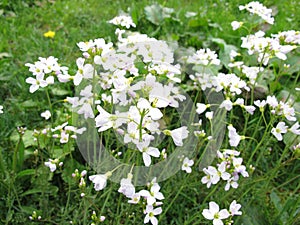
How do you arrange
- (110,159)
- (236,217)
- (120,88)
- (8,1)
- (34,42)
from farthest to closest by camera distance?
(8,1), (34,42), (236,217), (110,159), (120,88)

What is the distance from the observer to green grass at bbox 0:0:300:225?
1.91m

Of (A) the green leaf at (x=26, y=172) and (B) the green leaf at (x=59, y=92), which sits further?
(B) the green leaf at (x=59, y=92)

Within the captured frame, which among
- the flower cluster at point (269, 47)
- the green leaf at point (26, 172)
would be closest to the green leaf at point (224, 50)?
the flower cluster at point (269, 47)

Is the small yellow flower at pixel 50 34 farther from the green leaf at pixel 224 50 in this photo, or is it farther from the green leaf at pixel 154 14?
the green leaf at pixel 224 50

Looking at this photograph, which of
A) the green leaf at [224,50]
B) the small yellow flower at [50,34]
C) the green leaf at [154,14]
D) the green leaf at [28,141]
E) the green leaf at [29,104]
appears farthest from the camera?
the green leaf at [154,14]

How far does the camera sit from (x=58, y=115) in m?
2.32

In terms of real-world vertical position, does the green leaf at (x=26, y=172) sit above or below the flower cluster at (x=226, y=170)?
below

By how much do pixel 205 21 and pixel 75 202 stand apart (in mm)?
1881

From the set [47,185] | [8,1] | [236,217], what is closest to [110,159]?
[47,185]

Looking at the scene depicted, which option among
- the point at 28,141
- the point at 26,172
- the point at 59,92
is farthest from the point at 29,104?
the point at 26,172

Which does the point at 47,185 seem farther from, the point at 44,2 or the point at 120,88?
the point at 44,2

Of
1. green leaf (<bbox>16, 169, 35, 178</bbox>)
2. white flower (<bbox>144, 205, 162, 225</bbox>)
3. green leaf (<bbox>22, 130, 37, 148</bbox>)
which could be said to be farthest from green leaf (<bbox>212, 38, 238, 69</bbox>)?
white flower (<bbox>144, 205, 162, 225</bbox>)

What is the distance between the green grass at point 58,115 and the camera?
6.25ft

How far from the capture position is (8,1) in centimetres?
363
